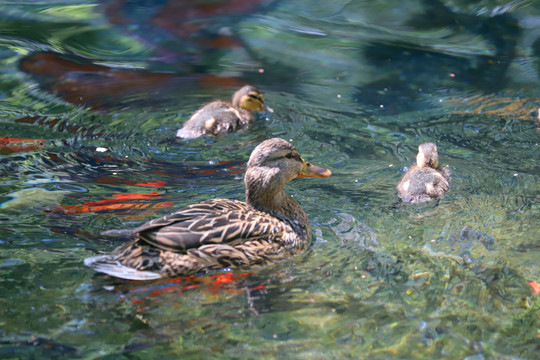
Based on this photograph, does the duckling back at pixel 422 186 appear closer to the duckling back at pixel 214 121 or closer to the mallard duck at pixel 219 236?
the mallard duck at pixel 219 236

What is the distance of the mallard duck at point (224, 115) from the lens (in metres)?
5.95

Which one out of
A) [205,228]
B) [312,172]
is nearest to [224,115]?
[312,172]

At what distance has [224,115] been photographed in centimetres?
611

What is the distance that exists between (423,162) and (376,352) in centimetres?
218

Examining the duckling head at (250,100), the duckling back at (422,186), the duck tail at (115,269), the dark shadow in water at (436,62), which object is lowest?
the duck tail at (115,269)

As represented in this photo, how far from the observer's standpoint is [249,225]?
13.1 ft

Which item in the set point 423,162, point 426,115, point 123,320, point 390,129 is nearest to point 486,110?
point 426,115

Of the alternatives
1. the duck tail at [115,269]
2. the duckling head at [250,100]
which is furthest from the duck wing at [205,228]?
the duckling head at [250,100]

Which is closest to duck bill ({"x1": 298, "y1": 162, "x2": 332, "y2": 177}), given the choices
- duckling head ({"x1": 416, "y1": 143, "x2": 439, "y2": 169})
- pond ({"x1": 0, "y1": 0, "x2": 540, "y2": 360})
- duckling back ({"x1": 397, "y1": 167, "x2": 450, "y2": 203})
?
pond ({"x1": 0, "y1": 0, "x2": 540, "y2": 360})

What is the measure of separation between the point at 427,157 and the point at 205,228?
2.07 m

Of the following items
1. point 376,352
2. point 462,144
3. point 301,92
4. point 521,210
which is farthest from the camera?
point 301,92

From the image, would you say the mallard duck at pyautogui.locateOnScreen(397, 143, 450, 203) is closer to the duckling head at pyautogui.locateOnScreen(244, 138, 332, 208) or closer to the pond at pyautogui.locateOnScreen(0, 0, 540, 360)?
the pond at pyautogui.locateOnScreen(0, 0, 540, 360)

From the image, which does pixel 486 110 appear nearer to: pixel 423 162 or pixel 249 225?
pixel 423 162

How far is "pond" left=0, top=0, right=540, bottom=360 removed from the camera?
3.39m
